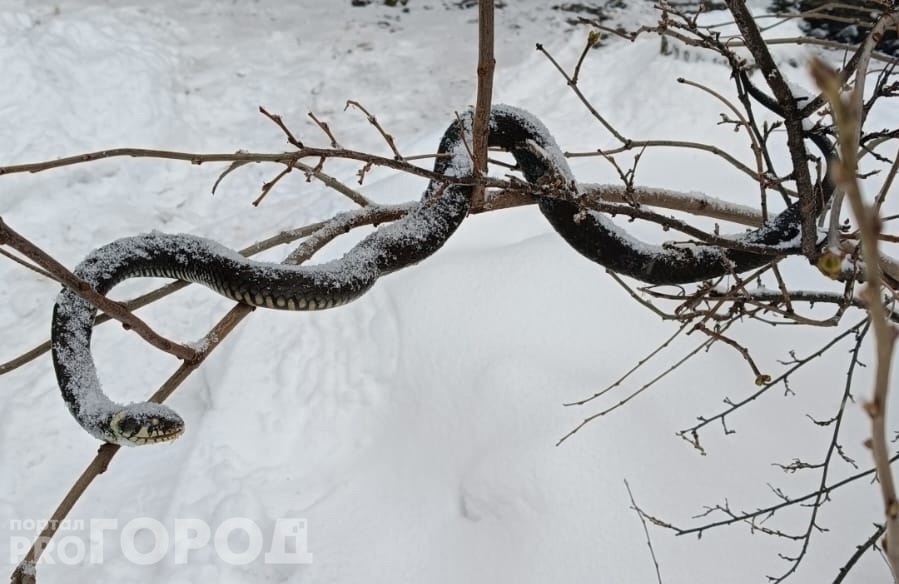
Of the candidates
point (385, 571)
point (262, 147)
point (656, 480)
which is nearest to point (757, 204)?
point (656, 480)

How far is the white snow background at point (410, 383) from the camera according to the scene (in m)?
2.61

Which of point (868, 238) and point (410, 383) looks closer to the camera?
point (868, 238)

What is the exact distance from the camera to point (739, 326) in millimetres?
3076

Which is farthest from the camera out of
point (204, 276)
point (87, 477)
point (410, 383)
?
point (410, 383)

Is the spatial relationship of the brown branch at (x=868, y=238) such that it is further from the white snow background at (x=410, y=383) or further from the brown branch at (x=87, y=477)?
the white snow background at (x=410, y=383)

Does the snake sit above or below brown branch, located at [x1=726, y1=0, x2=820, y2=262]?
below

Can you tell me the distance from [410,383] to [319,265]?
1.66 m

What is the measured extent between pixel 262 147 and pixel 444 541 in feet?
11.1

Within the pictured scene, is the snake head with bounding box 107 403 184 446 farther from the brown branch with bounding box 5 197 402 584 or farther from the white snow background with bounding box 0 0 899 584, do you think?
the white snow background with bounding box 0 0 899 584

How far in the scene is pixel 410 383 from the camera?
3277mm

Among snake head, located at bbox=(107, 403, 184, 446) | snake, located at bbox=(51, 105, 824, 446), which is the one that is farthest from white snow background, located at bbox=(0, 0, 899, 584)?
snake head, located at bbox=(107, 403, 184, 446)

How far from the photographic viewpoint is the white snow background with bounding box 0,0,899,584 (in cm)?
261

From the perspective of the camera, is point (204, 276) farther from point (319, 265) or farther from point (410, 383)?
point (410, 383)

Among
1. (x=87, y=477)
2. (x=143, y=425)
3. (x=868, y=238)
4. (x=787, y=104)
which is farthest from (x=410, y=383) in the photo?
(x=868, y=238)
